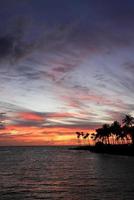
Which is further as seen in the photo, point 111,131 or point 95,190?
point 111,131

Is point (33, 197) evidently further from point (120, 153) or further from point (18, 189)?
point (120, 153)

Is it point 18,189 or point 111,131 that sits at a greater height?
point 111,131

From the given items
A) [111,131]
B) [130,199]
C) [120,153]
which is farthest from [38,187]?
[111,131]

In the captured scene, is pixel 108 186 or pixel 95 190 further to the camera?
pixel 108 186

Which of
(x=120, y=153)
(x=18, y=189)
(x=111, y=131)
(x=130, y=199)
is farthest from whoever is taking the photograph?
(x=111, y=131)

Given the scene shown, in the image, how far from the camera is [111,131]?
18325cm

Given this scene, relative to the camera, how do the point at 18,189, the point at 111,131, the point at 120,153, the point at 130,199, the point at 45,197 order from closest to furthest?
the point at 130,199 → the point at 45,197 → the point at 18,189 → the point at 120,153 → the point at 111,131

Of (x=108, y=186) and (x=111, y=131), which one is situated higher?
(x=111, y=131)

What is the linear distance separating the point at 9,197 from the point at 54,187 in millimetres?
9150

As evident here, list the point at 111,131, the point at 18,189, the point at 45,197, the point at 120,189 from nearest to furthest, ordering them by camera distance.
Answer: the point at 45,197 < the point at 120,189 < the point at 18,189 < the point at 111,131

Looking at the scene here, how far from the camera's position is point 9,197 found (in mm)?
37125

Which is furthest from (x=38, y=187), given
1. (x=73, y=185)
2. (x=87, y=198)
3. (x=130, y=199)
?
(x=130, y=199)

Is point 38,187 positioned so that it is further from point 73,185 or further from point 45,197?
point 45,197

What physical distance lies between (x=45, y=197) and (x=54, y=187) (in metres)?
8.08
